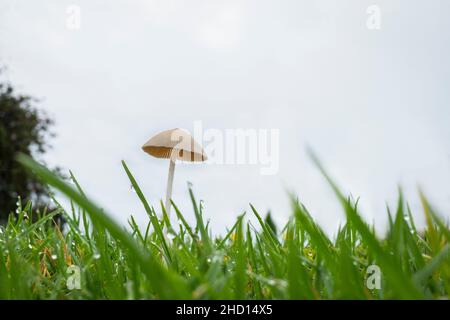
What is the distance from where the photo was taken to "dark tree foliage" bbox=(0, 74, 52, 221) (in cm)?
1579

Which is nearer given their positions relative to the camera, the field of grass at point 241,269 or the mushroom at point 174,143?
the field of grass at point 241,269

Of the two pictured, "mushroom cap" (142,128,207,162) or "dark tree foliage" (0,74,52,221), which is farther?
"dark tree foliage" (0,74,52,221)

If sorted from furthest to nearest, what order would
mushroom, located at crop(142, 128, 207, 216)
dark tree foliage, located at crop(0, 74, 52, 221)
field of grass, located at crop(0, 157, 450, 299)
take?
dark tree foliage, located at crop(0, 74, 52, 221) → mushroom, located at crop(142, 128, 207, 216) → field of grass, located at crop(0, 157, 450, 299)

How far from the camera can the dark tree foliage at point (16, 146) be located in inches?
622

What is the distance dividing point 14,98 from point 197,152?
17285 millimetres
